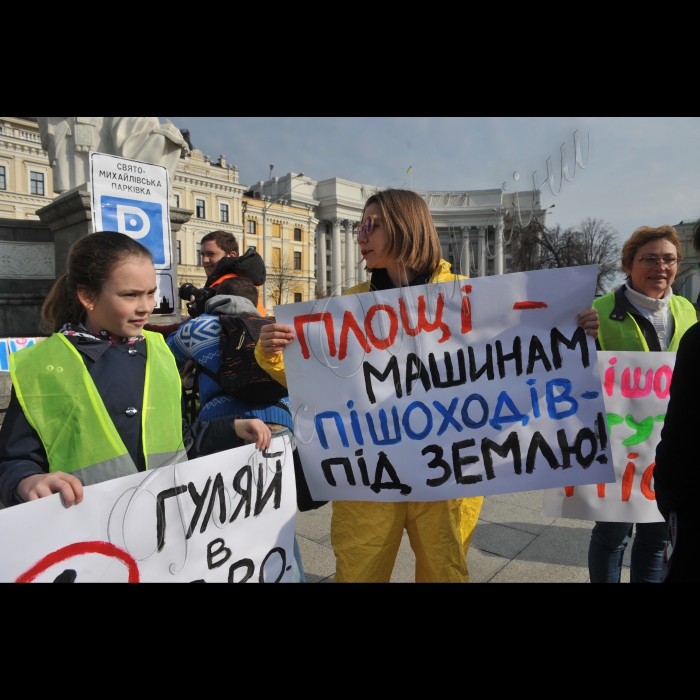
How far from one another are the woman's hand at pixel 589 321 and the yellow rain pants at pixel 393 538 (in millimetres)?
720

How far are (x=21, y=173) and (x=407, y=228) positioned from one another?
40243mm

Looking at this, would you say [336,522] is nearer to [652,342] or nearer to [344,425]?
[344,425]

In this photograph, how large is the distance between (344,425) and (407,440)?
0.72 feet

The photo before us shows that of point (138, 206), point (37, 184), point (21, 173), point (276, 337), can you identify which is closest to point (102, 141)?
point (138, 206)

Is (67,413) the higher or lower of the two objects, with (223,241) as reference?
lower

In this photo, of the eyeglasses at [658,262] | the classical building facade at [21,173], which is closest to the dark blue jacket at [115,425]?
the eyeglasses at [658,262]

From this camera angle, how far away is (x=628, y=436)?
2.22 metres

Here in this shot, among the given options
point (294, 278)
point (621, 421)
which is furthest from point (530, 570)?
point (294, 278)

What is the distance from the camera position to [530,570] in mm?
2826

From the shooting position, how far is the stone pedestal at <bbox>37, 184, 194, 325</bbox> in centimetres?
532

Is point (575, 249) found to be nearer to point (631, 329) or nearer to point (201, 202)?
point (631, 329)

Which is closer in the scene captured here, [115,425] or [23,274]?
[115,425]

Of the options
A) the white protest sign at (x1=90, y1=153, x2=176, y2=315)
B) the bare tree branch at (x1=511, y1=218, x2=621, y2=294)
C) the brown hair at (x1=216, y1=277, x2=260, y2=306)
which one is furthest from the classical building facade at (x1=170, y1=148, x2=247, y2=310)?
the brown hair at (x1=216, y1=277, x2=260, y2=306)

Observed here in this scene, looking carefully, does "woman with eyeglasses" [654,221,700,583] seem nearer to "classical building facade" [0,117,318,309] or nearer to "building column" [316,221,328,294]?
"classical building facade" [0,117,318,309]
